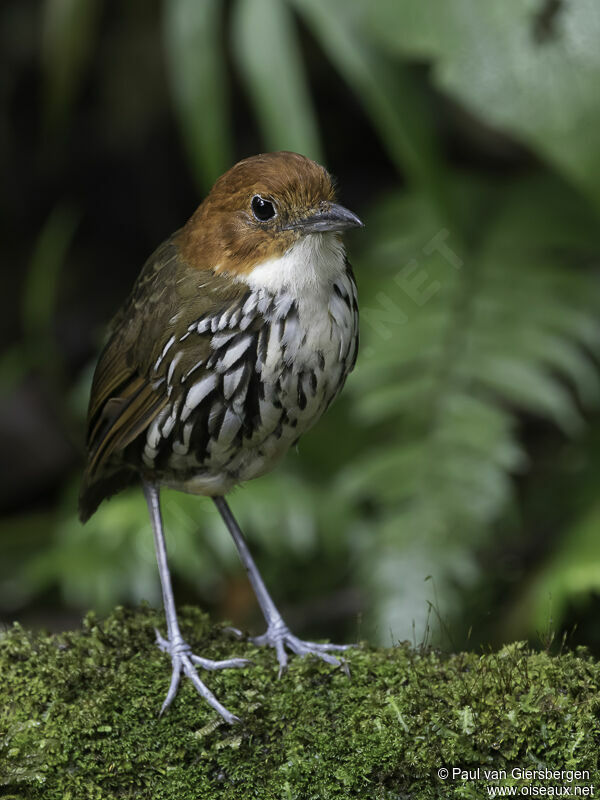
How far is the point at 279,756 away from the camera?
8.57 ft

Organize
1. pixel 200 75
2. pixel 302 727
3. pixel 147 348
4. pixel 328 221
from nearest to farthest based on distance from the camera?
1. pixel 302 727
2. pixel 328 221
3. pixel 147 348
4. pixel 200 75

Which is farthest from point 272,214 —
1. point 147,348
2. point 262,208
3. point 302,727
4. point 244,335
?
point 302,727

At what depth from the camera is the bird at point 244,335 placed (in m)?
2.82

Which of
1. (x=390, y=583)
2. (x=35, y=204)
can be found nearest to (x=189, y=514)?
(x=390, y=583)

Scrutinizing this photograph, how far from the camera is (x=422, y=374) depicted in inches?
197

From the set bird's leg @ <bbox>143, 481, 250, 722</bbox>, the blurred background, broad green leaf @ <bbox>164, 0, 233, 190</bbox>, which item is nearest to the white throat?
bird's leg @ <bbox>143, 481, 250, 722</bbox>

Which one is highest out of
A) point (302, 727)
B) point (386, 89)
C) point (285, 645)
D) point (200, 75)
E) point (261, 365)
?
point (200, 75)

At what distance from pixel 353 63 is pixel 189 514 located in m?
2.19

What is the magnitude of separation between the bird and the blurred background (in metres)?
1.38

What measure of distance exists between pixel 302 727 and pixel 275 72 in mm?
3145

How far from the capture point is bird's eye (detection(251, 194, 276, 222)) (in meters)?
2.85

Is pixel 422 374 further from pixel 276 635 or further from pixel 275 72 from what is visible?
pixel 276 635

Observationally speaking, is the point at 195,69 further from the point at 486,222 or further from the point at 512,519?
the point at 512,519

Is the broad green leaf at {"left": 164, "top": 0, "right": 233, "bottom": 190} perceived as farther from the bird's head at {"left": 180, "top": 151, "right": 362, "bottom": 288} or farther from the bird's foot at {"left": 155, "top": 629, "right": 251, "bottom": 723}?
the bird's foot at {"left": 155, "top": 629, "right": 251, "bottom": 723}
